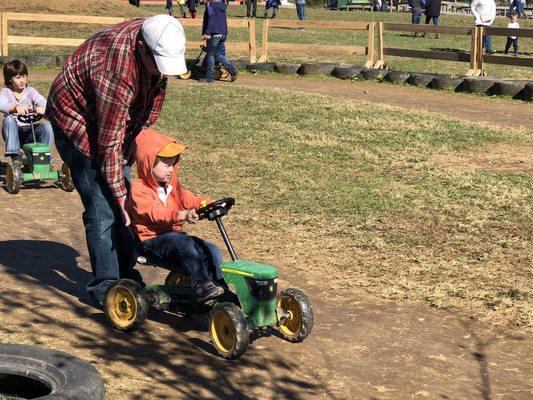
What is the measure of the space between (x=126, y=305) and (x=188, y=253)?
0.56m

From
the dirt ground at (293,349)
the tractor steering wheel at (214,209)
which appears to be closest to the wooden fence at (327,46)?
the dirt ground at (293,349)

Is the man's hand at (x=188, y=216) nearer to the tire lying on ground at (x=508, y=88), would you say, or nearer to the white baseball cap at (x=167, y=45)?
the white baseball cap at (x=167, y=45)

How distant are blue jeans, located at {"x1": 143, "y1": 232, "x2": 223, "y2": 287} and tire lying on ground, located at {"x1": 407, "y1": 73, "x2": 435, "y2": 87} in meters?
15.3

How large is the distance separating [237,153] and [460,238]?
14.9ft

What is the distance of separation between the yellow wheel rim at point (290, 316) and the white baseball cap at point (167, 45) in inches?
60.8

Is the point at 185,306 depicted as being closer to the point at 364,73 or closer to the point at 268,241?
the point at 268,241

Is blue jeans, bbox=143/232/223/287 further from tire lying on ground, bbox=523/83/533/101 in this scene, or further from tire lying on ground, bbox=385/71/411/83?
tire lying on ground, bbox=385/71/411/83

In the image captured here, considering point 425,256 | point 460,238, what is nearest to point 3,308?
point 425,256

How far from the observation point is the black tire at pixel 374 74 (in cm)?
2196

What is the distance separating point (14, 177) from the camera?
10.5 metres

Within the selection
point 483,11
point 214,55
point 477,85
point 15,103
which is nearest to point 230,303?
point 15,103

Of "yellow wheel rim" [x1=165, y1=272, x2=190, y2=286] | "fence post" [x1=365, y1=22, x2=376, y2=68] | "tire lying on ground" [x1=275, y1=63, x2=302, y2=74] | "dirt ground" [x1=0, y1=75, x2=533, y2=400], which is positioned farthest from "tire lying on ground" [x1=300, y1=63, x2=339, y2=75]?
"yellow wheel rim" [x1=165, y1=272, x2=190, y2=286]

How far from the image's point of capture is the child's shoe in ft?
20.0

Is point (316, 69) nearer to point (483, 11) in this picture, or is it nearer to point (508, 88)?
point (483, 11)
